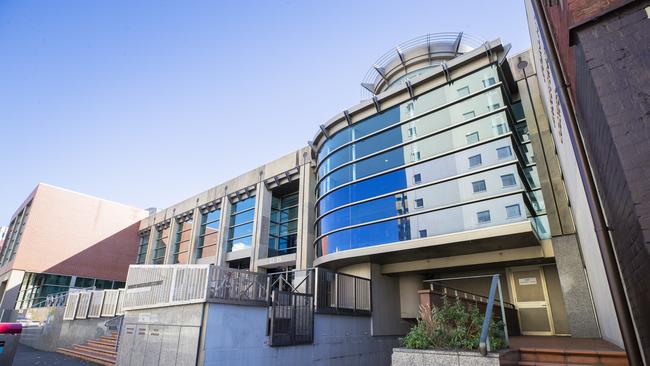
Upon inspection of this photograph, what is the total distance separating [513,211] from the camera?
10711 mm

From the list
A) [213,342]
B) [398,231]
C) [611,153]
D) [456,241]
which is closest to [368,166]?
[398,231]

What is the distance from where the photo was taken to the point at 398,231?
12922mm

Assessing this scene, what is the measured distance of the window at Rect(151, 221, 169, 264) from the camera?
2972cm

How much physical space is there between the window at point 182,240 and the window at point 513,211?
22320 millimetres

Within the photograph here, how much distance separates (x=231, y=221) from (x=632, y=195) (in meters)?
22.8

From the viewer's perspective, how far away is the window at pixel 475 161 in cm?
1186

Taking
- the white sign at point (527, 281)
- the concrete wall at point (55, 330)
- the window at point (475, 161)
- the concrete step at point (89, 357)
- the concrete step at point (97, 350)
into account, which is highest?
the window at point (475, 161)

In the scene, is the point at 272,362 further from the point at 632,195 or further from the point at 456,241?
the point at 632,195

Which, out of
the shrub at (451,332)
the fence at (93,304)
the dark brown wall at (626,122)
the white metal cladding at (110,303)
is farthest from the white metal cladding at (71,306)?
the dark brown wall at (626,122)

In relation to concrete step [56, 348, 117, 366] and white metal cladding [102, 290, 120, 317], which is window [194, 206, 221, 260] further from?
concrete step [56, 348, 117, 366]

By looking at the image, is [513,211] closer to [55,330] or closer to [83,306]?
[83,306]

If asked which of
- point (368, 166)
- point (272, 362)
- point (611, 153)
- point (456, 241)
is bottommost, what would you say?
point (272, 362)

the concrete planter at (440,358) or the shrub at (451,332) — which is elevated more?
the shrub at (451,332)

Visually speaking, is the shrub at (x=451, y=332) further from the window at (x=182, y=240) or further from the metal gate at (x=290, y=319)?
the window at (x=182, y=240)
